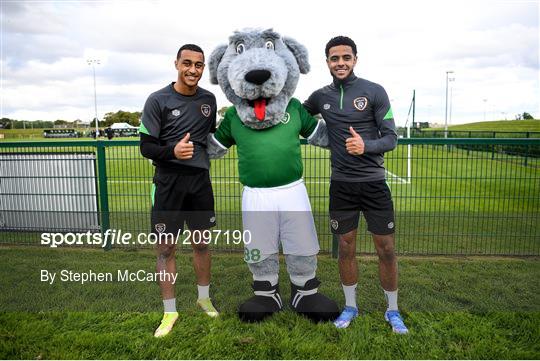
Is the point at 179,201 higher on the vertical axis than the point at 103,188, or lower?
higher

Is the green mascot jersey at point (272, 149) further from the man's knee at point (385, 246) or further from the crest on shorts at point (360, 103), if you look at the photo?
the man's knee at point (385, 246)

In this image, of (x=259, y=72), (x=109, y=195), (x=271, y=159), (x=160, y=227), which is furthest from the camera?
(x=109, y=195)

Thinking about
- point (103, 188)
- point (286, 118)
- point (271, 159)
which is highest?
point (286, 118)

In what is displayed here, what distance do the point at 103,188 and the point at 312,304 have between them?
348 centimetres

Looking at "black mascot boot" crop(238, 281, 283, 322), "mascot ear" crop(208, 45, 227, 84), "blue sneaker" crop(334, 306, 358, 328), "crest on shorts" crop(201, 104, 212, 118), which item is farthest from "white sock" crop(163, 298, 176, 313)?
"mascot ear" crop(208, 45, 227, 84)

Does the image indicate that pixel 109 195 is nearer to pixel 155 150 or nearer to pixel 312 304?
pixel 155 150

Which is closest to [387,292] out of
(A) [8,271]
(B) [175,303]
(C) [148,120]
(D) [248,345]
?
(D) [248,345]

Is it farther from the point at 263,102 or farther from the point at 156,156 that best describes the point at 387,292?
the point at 156,156

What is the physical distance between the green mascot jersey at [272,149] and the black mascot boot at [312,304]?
0.95 metres

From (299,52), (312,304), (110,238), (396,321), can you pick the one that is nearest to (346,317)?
(312,304)

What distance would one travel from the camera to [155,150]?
3383mm

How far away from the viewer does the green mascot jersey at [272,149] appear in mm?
3438

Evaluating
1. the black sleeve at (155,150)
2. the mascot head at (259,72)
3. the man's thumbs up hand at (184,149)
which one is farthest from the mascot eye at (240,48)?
the black sleeve at (155,150)

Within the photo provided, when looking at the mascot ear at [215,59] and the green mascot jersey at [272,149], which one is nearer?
the green mascot jersey at [272,149]
